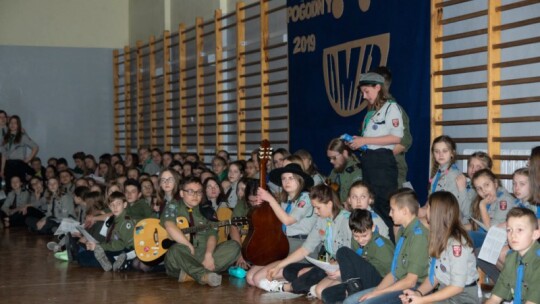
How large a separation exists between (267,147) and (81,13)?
36.2 ft

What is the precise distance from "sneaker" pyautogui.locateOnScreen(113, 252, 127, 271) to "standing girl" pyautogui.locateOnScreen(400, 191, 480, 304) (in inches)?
147

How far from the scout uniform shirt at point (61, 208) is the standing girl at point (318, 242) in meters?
5.80

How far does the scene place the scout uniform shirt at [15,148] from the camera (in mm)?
14984

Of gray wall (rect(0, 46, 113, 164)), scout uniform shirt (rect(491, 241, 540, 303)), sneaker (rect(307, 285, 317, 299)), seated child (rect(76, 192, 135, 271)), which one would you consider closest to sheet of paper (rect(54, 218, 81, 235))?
seated child (rect(76, 192, 135, 271))

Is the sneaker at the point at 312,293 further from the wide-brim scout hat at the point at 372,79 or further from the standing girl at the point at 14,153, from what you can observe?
the standing girl at the point at 14,153

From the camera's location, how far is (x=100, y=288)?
757 centimetres

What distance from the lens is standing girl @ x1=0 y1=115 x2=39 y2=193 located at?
49.0 ft

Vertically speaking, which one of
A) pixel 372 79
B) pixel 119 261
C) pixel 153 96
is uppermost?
pixel 153 96

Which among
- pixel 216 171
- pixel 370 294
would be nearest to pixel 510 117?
pixel 370 294

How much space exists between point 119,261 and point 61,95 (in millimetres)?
10104

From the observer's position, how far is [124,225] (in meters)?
8.88

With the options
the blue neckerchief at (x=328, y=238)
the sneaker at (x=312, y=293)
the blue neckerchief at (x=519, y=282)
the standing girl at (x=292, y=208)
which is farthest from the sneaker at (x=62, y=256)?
the blue neckerchief at (x=519, y=282)

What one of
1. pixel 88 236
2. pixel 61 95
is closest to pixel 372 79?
pixel 88 236

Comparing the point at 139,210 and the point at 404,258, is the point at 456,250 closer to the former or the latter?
the point at 404,258
